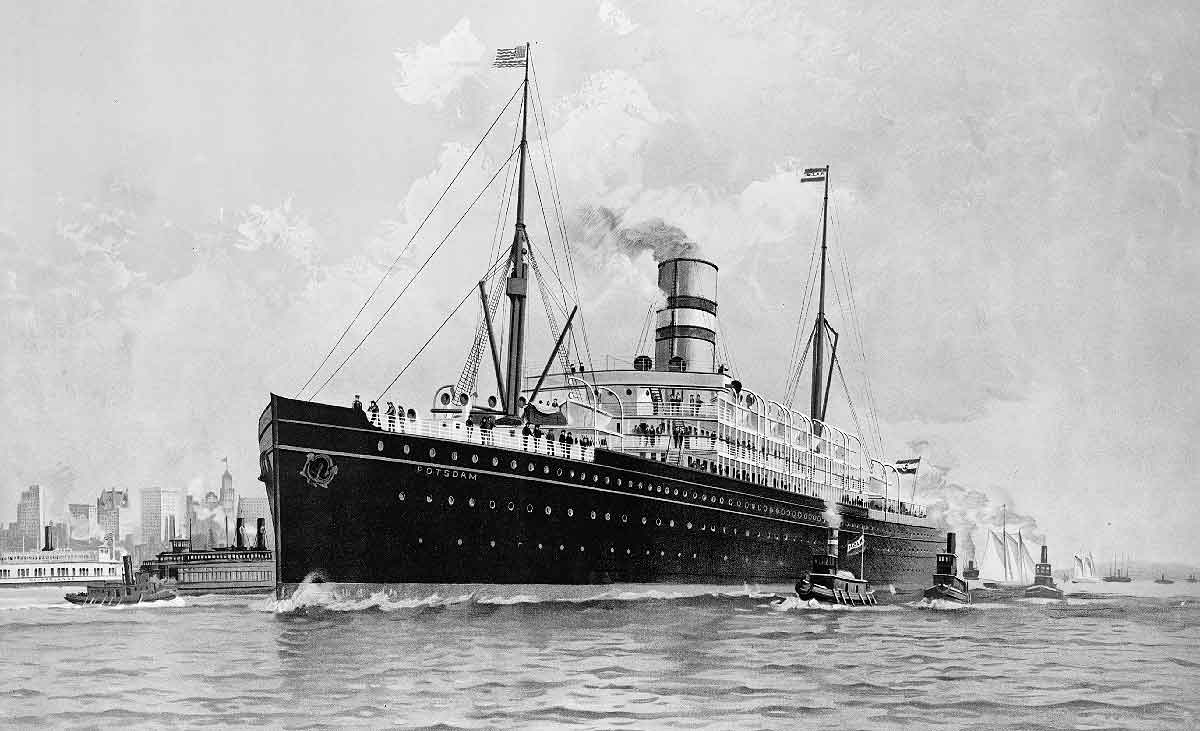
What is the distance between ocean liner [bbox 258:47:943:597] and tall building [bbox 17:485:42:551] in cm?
317

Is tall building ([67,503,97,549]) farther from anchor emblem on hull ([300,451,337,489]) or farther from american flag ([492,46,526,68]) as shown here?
american flag ([492,46,526,68])

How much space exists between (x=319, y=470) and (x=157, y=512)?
3.35 metres

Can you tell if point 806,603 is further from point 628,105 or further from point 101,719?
point 101,719

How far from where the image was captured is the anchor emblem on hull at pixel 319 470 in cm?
1595

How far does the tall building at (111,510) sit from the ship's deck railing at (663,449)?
162 inches

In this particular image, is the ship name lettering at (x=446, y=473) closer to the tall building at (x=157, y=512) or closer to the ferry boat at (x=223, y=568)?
the tall building at (x=157, y=512)

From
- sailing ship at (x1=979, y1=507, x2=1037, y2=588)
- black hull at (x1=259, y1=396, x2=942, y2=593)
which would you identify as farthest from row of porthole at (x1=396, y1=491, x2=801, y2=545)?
sailing ship at (x1=979, y1=507, x2=1037, y2=588)

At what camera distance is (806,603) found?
20.3 meters

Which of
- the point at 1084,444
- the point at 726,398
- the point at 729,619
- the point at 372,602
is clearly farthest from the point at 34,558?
the point at 1084,444

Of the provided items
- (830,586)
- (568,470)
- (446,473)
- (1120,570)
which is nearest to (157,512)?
(446,473)

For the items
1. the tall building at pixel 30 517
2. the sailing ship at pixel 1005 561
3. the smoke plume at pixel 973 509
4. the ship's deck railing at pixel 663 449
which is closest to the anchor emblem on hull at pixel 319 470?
the ship's deck railing at pixel 663 449

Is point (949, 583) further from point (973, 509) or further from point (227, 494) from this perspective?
point (227, 494)

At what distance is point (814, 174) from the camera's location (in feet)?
56.8

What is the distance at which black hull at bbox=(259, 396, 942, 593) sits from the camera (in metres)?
16.0
